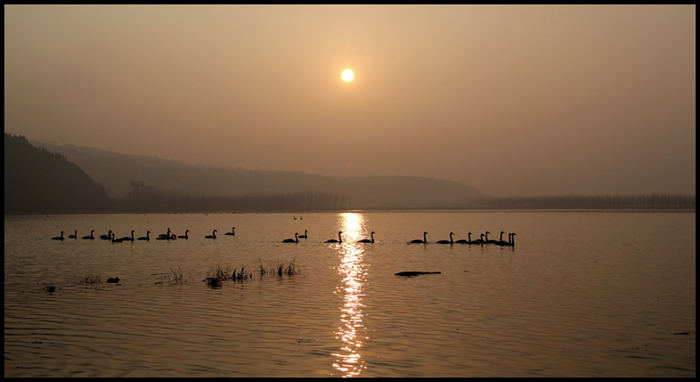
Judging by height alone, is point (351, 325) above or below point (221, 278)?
below

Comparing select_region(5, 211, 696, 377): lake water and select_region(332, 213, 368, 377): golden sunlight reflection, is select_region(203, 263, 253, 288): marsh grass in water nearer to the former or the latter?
select_region(5, 211, 696, 377): lake water

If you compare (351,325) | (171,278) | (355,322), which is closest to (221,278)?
(171,278)

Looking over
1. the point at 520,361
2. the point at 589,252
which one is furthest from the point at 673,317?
the point at 589,252

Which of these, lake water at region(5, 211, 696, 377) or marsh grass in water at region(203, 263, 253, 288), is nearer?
lake water at region(5, 211, 696, 377)

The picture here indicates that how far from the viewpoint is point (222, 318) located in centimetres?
1862

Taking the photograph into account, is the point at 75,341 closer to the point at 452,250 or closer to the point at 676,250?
the point at 452,250

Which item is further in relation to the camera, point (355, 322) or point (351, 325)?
point (355, 322)

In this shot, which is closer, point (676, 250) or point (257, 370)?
point (257, 370)

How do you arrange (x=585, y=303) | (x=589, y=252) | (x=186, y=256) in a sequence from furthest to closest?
(x=589, y=252) → (x=186, y=256) → (x=585, y=303)

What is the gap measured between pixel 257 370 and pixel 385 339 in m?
4.19

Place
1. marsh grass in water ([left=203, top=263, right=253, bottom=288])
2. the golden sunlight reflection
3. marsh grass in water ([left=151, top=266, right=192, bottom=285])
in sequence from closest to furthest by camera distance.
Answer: the golden sunlight reflection, marsh grass in water ([left=203, top=263, right=253, bottom=288]), marsh grass in water ([left=151, top=266, right=192, bottom=285])

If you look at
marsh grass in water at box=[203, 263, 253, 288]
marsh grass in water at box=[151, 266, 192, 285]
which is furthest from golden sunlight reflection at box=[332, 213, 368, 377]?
marsh grass in water at box=[151, 266, 192, 285]

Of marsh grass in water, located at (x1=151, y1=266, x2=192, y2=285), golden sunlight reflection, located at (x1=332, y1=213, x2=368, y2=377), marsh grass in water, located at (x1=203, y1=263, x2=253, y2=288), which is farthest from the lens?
marsh grass in water, located at (x1=151, y1=266, x2=192, y2=285)

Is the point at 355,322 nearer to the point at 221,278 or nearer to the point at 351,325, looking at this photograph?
the point at 351,325
